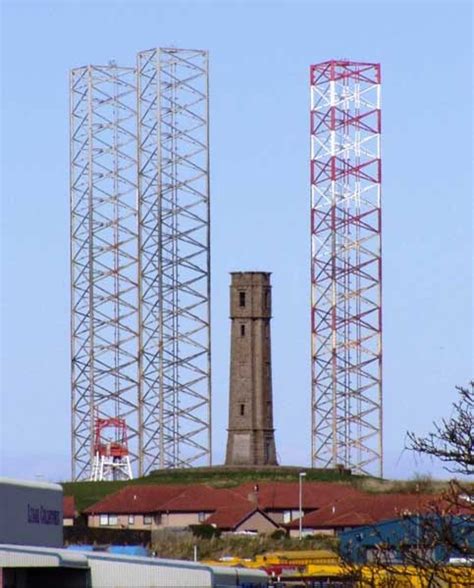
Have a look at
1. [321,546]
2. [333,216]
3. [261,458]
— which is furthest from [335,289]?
[321,546]

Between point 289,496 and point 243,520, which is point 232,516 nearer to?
point 243,520

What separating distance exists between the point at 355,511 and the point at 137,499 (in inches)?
434

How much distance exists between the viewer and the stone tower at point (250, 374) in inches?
3733

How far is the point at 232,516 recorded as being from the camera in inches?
3088

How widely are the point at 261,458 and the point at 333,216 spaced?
11.9 m

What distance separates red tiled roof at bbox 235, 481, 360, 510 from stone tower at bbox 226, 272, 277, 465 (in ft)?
26.5

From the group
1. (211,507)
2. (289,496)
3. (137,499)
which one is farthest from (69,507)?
(289,496)

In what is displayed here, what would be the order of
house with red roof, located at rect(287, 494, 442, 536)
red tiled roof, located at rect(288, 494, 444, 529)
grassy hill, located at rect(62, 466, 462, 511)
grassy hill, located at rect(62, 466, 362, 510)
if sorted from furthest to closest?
1. grassy hill, located at rect(62, 466, 362, 510)
2. grassy hill, located at rect(62, 466, 462, 511)
3. house with red roof, located at rect(287, 494, 442, 536)
4. red tiled roof, located at rect(288, 494, 444, 529)

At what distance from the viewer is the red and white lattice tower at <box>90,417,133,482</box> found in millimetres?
92000

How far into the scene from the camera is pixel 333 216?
89.4 metres

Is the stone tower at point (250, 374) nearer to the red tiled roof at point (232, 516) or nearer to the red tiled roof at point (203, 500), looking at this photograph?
the red tiled roof at point (203, 500)

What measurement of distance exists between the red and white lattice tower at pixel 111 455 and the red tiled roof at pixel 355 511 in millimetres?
15661

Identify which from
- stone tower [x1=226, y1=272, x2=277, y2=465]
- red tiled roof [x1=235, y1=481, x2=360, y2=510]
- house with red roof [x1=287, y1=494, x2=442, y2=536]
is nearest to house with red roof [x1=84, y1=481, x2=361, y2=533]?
red tiled roof [x1=235, y1=481, x2=360, y2=510]

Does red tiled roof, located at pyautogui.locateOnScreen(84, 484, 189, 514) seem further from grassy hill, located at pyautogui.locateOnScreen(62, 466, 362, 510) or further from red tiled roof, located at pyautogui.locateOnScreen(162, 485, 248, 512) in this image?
grassy hill, located at pyautogui.locateOnScreen(62, 466, 362, 510)
